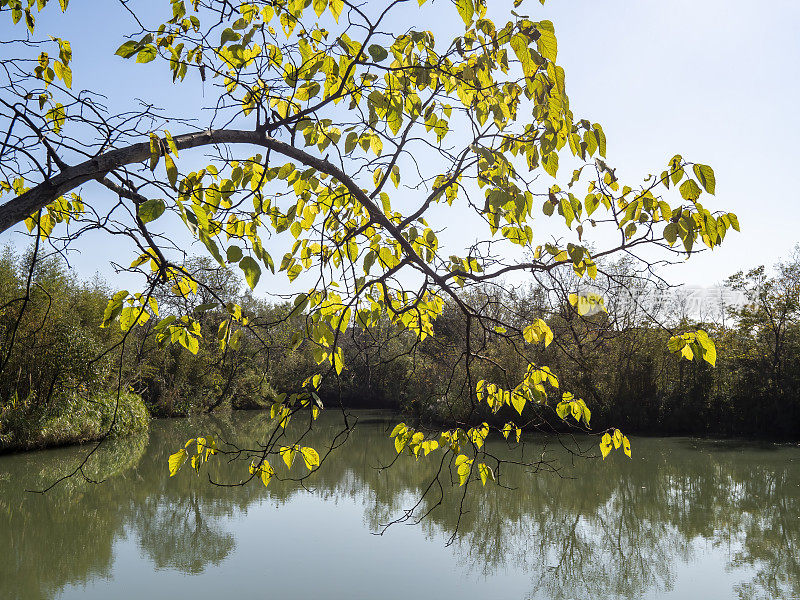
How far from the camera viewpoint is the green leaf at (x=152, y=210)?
39.0 inches

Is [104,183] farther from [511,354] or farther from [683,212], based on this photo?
[511,354]

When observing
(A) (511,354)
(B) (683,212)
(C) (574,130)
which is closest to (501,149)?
(C) (574,130)

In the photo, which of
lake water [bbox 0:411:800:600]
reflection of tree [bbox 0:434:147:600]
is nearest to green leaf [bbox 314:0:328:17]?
lake water [bbox 0:411:800:600]

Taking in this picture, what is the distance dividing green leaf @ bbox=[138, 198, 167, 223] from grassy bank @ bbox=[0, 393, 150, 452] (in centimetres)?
1024

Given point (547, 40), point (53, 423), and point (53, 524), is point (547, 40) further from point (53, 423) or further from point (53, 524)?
point (53, 423)

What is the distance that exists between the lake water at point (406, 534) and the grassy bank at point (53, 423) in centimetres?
54

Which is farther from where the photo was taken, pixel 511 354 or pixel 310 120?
pixel 511 354

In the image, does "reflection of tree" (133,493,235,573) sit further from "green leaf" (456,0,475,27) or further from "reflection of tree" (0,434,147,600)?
"green leaf" (456,0,475,27)

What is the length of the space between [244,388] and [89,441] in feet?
33.0

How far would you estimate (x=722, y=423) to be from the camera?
1344cm

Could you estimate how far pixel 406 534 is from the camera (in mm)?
6730

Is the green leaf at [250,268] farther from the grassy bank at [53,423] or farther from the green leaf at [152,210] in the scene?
the grassy bank at [53,423]

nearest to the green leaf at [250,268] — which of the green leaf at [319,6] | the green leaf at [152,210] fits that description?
the green leaf at [152,210]

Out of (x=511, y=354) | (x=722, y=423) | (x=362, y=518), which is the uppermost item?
(x=511, y=354)
